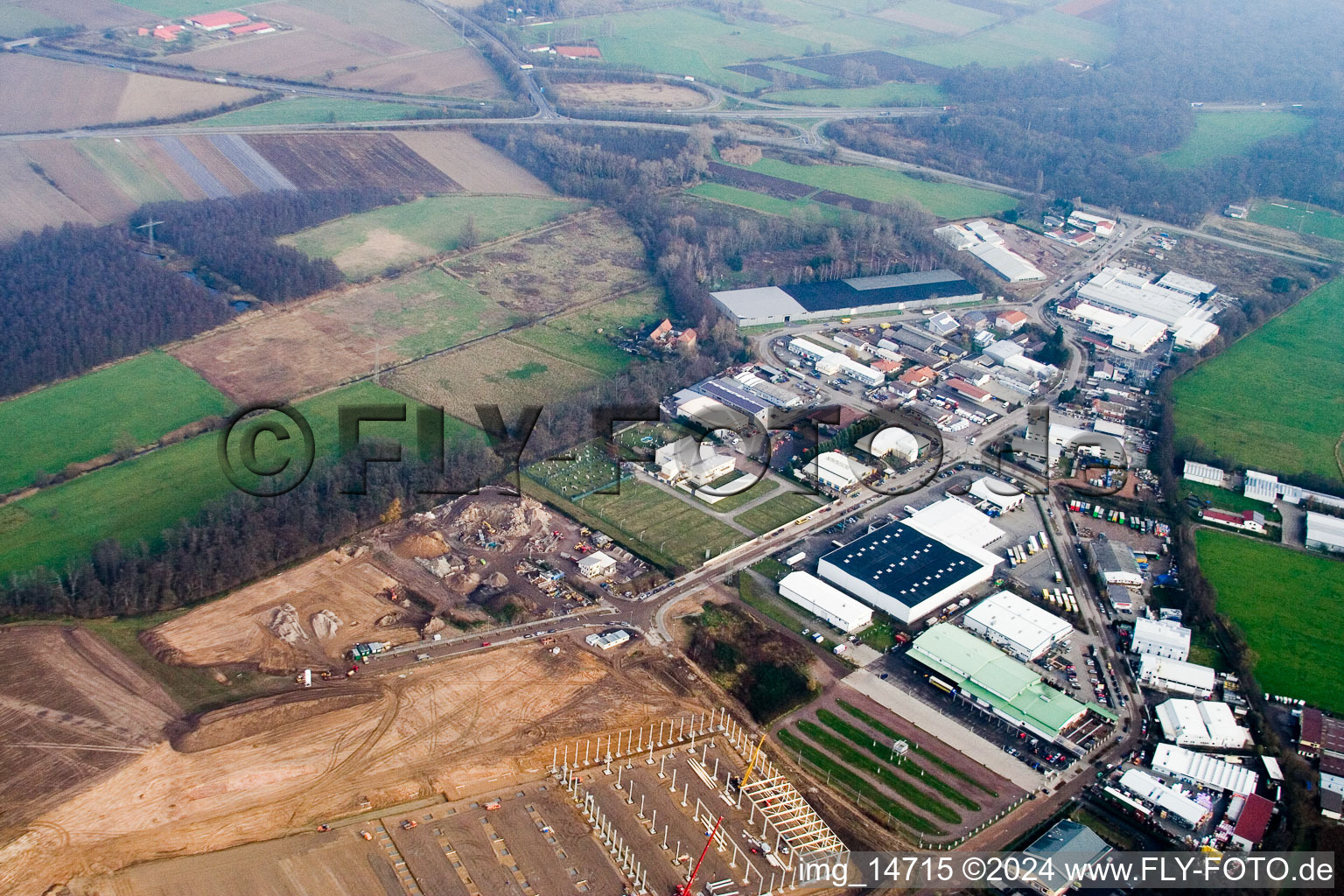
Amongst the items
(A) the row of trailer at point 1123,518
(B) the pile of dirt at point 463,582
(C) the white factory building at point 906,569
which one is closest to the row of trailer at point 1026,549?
(C) the white factory building at point 906,569

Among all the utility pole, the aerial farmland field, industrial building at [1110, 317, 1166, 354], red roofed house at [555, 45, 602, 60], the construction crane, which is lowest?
the construction crane

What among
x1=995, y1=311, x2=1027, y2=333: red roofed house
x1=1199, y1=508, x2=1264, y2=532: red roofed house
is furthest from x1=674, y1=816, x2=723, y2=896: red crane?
x1=995, y1=311, x2=1027, y2=333: red roofed house

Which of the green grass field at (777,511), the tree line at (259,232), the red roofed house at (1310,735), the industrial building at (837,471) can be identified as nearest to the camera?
the red roofed house at (1310,735)

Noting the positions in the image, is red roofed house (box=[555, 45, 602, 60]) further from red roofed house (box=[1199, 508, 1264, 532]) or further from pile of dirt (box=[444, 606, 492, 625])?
pile of dirt (box=[444, 606, 492, 625])

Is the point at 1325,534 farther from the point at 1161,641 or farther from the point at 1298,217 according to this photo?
the point at 1298,217

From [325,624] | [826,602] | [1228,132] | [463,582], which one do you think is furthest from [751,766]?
[1228,132]

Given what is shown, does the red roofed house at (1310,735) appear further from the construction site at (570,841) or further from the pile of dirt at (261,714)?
the pile of dirt at (261,714)
